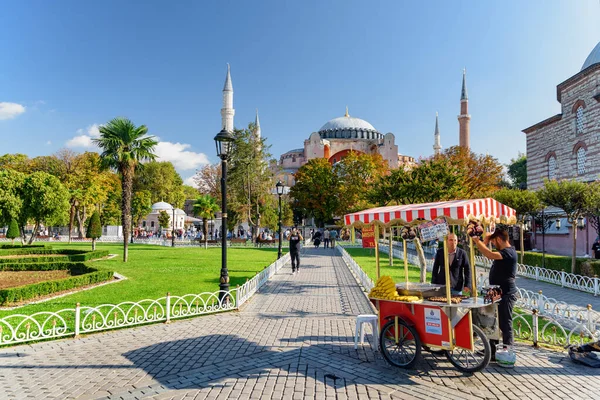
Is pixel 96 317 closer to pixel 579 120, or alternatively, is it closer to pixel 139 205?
pixel 579 120

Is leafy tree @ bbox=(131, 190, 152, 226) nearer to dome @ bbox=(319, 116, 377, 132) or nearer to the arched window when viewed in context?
dome @ bbox=(319, 116, 377, 132)

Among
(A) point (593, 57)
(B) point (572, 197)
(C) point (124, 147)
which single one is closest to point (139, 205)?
(C) point (124, 147)

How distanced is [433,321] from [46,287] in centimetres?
981

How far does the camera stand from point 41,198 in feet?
77.8

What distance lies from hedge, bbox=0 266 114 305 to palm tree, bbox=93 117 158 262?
21.8 ft

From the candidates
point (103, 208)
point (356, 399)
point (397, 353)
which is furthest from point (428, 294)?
point (103, 208)

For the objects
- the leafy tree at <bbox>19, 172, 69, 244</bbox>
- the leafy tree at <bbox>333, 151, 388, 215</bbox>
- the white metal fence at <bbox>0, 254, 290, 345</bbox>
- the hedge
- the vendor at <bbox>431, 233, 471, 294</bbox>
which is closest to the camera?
the vendor at <bbox>431, 233, 471, 294</bbox>

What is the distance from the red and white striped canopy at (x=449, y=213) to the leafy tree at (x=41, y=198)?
23828 millimetres

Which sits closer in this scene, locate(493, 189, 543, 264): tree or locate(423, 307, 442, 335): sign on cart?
locate(423, 307, 442, 335): sign on cart

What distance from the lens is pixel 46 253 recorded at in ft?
67.7

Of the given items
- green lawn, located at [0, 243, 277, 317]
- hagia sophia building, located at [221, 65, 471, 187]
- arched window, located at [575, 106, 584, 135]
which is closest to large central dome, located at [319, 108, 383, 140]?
hagia sophia building, located at [221, 65, 471, 187]

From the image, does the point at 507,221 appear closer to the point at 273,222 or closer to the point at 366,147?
the point at 273,222

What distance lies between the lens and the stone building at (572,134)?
82.2 ft

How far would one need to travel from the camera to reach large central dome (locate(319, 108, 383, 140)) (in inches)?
2923
